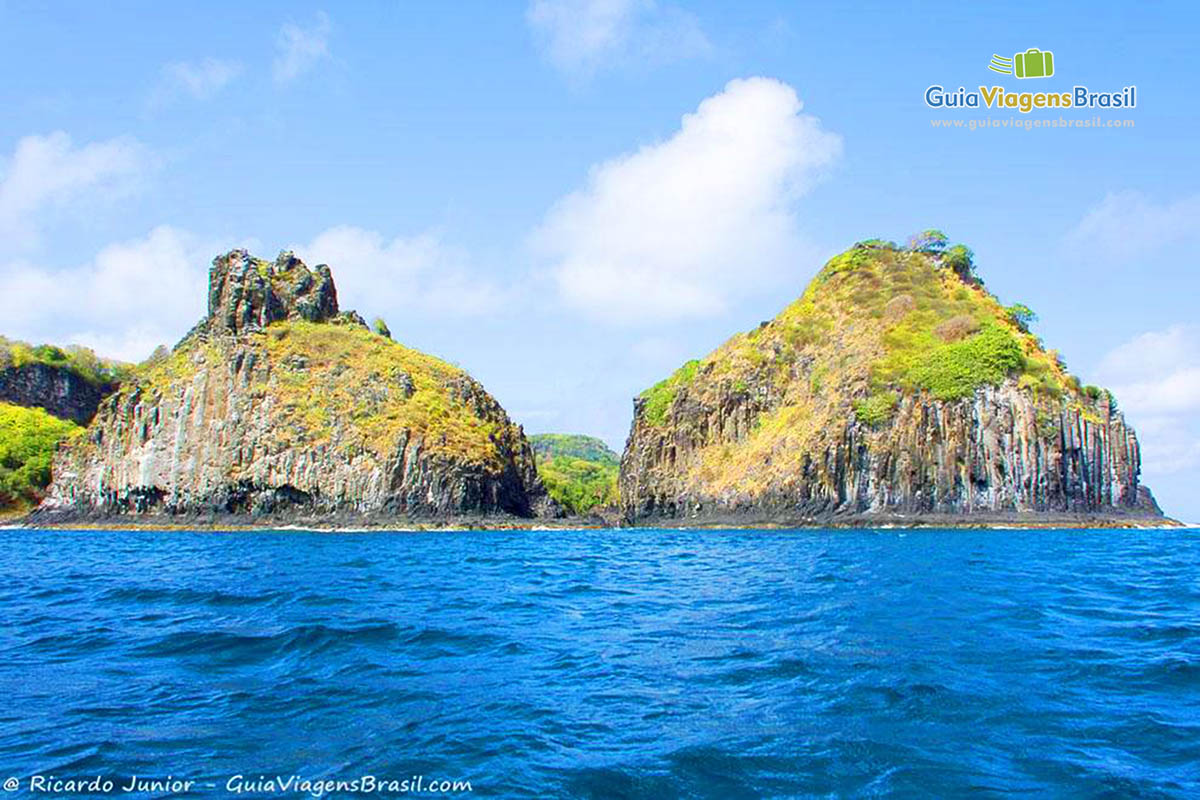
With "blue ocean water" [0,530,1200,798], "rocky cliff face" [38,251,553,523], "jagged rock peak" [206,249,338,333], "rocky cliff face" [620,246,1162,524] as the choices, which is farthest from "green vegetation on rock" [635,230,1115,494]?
"blue ocean water" [0,530,1200,798]

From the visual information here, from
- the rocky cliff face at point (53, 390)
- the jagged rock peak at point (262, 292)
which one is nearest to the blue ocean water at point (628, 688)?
the jagged rock peak at point (262, 292)

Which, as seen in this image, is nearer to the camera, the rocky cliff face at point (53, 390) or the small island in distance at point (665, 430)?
the small island in distance at point (665, 430)

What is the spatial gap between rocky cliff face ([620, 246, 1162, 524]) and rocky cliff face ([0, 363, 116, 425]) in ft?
335

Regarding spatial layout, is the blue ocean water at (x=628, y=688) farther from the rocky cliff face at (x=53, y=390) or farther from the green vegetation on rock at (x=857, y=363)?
the rocky cliff face at (x=53, y=390)

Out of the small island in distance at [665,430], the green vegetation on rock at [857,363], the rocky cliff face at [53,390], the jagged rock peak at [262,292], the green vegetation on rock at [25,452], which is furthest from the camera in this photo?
the rocky cliff face at [53,390]

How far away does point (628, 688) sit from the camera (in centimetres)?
1256

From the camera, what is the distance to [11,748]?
951cm

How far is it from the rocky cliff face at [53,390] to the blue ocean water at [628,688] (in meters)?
138

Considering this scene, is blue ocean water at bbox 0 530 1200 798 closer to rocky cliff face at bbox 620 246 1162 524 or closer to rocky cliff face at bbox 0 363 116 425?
rocky cliff face at bbox 620 246 1162 524

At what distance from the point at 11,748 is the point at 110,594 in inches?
674

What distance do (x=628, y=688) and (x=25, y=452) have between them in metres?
136

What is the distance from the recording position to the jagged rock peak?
118m

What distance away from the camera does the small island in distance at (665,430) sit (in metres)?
94.2

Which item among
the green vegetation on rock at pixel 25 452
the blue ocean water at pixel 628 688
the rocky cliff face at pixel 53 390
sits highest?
the rocky cliff face at pixel 53 390
